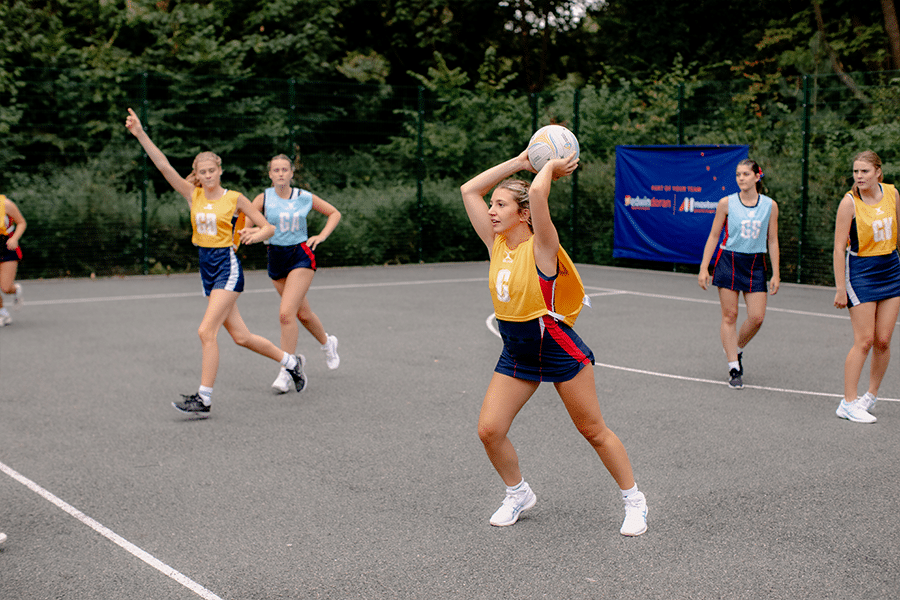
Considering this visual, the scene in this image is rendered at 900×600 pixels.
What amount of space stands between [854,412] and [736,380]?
127cm

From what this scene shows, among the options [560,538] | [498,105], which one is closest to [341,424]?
[560,538]

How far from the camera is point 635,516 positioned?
4.74 m

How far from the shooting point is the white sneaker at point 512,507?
487 centimetres

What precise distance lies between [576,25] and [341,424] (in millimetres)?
27764

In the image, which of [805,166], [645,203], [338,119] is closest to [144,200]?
[338,119]

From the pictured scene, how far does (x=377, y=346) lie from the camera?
1031 cm

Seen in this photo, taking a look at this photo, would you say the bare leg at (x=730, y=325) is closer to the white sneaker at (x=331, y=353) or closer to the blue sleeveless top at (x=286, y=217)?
the white sneaker at (x=331, y=353)

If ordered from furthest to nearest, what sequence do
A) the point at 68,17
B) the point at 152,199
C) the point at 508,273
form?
the point at 68,17, the point at 152,199, the point at 508,273

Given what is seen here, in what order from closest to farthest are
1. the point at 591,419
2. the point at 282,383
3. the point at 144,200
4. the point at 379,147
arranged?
the point at 591,419 → the point at 282,383 → the point at 144,200 → the point at 379,147

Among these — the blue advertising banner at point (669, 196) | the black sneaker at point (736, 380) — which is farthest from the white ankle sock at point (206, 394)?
the blue advertising banner at point (669, 196)

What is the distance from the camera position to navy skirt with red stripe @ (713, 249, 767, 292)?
826 centimetres

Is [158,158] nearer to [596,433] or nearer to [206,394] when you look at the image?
[206,394]

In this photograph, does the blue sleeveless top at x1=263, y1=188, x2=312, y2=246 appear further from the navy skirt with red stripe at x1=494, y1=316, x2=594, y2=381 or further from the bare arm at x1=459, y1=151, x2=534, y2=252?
the navy skirt with red stripe at x1=494, y1=316, x2=594, y2=381

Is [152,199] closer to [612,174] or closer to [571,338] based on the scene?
[612,174]
